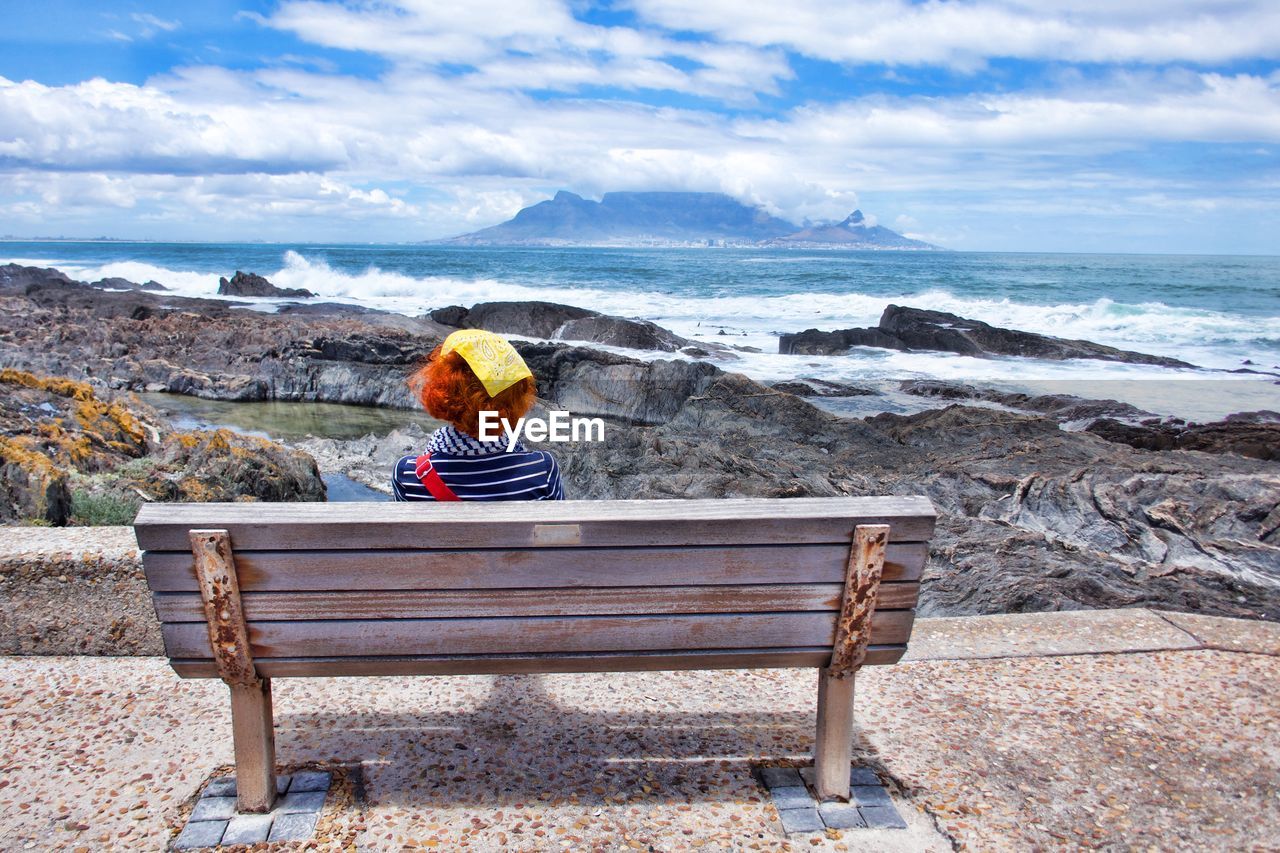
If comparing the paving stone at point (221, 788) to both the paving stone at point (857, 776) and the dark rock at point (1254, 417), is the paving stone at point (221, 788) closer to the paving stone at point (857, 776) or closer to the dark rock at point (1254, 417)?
the paving stone at point (857, 776)

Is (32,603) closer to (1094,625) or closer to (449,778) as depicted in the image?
(449,778)

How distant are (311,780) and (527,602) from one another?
898 mm

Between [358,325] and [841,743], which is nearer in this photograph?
[841,743]

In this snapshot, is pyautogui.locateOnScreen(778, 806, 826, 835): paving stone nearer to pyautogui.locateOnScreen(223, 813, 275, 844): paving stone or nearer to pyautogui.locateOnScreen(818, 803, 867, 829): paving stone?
pyautogui.locateOnScreen(818, 803, 867, 829): paving stone

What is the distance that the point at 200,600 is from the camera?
205 centimetres

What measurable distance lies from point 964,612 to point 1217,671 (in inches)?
47.3

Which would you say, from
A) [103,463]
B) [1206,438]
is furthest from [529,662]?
[1206,438]

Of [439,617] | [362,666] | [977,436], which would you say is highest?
[439,617]

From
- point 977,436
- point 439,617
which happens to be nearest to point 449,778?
point 439,617

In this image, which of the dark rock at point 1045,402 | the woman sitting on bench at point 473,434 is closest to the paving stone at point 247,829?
the woman sitting on bench at point 473,434

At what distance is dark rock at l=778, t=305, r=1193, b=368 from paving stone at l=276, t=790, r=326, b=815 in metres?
17.4

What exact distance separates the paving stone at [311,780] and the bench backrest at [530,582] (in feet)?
1.54

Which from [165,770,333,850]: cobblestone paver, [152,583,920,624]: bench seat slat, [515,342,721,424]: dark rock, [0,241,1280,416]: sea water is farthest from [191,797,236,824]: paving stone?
[0,241,1280,416]: sea water

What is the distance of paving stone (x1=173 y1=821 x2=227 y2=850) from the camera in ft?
7.29
